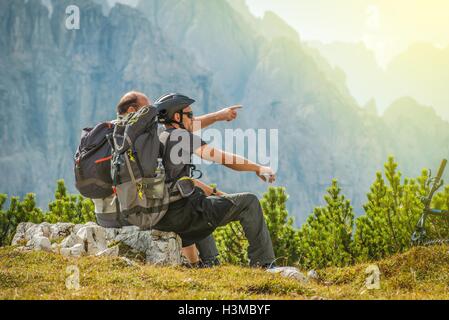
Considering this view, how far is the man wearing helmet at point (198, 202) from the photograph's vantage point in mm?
7030

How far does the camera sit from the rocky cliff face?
114 meters

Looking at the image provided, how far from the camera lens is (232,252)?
42.3ft

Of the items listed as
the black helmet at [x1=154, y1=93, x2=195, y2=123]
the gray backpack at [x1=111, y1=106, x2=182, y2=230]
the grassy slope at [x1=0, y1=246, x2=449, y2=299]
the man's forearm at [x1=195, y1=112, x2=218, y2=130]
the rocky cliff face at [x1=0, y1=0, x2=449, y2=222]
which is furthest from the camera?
the rocky cliff face at [x1=0, y1=0, x2=449, y2=222]

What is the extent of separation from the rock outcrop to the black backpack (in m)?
1.60

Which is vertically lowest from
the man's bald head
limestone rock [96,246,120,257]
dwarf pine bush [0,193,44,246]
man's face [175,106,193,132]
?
limestone rock [96,246,120,257]

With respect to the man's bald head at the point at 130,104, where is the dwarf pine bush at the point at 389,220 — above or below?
below

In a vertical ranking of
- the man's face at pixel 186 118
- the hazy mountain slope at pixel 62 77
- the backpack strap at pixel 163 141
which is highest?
the hazy mountain slope at pixel 62 77

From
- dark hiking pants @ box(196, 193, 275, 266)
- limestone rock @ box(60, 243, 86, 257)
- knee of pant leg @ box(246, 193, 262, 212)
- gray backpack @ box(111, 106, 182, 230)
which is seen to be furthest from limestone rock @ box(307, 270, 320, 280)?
limestone rock @ box(60, 243, 86, 257)

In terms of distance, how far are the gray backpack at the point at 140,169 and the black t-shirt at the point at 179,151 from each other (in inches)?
3.5

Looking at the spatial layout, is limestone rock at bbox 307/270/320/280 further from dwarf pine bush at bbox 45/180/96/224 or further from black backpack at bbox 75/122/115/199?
dwarf pine bush at bbox 45/180/96/224

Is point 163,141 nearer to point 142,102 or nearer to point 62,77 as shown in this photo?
point 142,102

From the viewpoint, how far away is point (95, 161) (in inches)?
284

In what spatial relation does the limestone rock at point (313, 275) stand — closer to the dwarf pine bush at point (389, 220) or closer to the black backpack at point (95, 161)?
the dwarf pine bush at point (389, 220)

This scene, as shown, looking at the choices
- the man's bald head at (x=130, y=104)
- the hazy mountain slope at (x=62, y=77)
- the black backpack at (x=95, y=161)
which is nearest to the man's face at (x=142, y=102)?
the man's bald head at (x=130, y=104)
